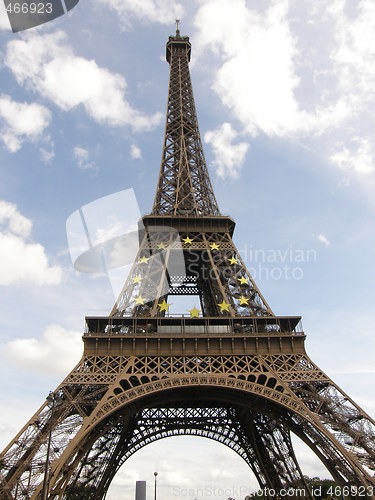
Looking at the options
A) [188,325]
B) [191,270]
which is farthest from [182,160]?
[188,325]

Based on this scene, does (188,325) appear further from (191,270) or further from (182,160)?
(182,160)

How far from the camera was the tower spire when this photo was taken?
140ft

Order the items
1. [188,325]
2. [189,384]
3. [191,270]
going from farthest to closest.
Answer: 1. [191,270]
2. [188,325]
3. [189,384]

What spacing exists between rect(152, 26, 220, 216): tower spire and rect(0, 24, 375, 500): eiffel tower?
231 millimetres

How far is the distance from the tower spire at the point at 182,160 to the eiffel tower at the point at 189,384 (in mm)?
231

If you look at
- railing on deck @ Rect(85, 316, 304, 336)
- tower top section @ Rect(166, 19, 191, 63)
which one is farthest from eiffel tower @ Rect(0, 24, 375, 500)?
tower top section @ Rect(166, 19, 191, 63)

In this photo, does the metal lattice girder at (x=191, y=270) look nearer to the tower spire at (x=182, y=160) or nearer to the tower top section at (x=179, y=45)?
the tower spire at (x=182, y=160)

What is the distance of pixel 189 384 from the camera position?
26125mm

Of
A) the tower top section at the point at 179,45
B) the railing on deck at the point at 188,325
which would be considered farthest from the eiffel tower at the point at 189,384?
the tower top section at the point at 179,45

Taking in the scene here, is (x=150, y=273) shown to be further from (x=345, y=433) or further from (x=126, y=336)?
(x=345, y=433)

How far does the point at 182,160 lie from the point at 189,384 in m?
28.0

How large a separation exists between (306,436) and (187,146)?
34148 mm

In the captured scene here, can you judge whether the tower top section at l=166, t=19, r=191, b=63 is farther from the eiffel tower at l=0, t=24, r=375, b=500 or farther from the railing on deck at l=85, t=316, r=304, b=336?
the railing on deck at l=85, t=316, r=304, b=336

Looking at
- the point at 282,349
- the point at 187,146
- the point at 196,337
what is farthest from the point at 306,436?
the point at 187,146
